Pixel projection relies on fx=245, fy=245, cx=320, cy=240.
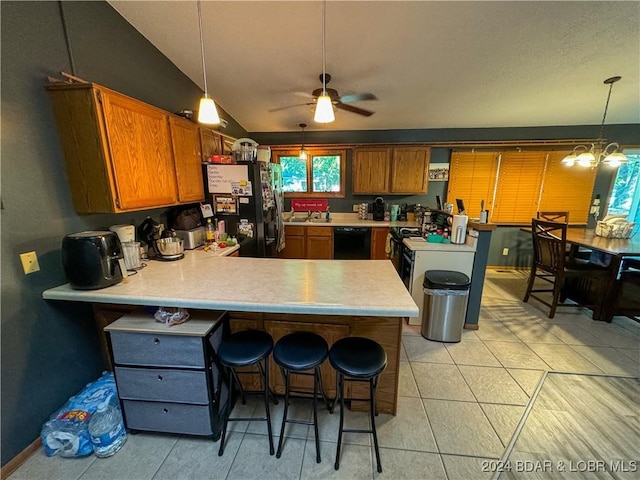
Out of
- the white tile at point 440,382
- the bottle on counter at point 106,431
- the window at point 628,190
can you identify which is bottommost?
the white tile at point 440,382


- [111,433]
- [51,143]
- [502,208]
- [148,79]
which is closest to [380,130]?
[502,208]

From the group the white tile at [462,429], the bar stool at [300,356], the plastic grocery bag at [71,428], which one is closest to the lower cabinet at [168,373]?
the plastic grocery bag at [71,428]

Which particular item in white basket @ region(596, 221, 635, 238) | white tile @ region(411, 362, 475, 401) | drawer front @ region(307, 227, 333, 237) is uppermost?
white basket @ region(596, 221, 635, 238)

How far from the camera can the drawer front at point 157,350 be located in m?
1.37

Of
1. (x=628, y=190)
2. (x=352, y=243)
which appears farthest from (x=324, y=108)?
(x=628, y=190)

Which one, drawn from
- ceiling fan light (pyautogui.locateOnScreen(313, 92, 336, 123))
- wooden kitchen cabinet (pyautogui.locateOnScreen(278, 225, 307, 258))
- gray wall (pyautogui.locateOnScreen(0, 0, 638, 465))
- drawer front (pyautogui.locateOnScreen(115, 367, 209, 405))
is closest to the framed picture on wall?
wooden kitchen cabinet (pyautogui.locateOnScreen(278, 225, 307, 258))

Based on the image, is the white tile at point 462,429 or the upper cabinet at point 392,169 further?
the upper cabinet at point 392,169

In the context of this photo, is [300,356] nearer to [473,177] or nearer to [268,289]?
[268,289]

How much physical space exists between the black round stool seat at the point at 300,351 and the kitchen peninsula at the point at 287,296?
0.52ft

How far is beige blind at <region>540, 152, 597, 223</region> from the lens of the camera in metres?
4.21

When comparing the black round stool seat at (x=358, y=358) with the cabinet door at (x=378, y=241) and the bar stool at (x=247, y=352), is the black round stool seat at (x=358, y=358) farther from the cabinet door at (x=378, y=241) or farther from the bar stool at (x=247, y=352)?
the cabinet door at (x=378, y=241)

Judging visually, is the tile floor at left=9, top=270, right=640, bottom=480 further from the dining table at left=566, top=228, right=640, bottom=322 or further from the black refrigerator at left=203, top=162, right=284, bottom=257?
the black refrigerator at left=203, top=162, right=284, bottom=257

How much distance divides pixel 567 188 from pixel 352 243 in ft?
12.7

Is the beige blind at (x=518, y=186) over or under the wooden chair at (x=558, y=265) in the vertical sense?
over
